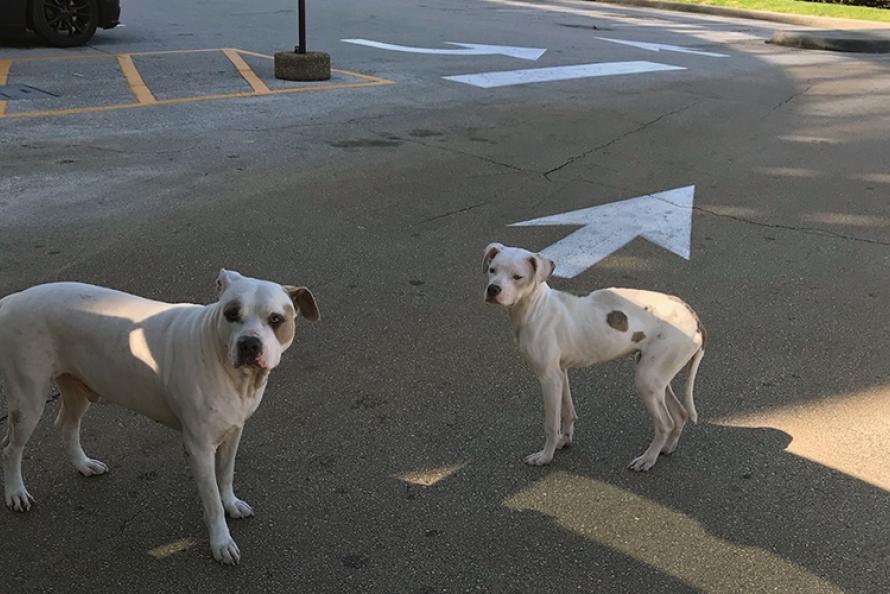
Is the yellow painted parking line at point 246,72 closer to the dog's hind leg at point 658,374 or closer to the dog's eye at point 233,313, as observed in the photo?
the dog's hind leg at point 658,374

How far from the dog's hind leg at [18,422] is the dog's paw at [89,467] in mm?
234

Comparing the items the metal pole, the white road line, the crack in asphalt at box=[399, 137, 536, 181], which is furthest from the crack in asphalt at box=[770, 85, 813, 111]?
the metal pole

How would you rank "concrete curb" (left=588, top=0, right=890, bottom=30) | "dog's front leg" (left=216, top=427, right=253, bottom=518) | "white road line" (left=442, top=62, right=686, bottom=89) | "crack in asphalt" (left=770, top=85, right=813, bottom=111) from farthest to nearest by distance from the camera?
"concrete curb" (left=588, top=0, right=890, bottom=30) < "white road line" (left=442, top=62, right=686, bottom=89) < "crack in asphalt" (left=770, top=85, right=813, bottom=111) < "dog's front leg" (left=216, top=427, right=253, bottom=518)

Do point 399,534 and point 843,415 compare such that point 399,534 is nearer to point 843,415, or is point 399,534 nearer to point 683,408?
point 683,408

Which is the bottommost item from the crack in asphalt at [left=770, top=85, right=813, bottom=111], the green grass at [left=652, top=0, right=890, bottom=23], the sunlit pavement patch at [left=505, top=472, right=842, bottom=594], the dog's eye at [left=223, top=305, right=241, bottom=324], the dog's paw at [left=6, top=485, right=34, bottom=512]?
the sunlit pavement patch at [left=505, top=472, right=842, bottom=594]

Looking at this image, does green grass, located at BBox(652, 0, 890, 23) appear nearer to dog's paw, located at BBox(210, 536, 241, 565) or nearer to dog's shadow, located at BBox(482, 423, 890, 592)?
dog's shadow, located at BBox(482, 423, 890, 592)

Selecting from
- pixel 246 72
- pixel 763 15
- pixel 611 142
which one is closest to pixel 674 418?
pixel 611 142

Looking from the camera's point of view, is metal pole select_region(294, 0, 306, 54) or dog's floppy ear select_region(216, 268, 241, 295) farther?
metal pole select_region(294, 0, 306, 54)

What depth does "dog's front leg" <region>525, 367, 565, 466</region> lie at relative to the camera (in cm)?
356

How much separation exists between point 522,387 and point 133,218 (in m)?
3.48

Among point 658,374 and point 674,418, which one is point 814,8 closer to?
point 674,418

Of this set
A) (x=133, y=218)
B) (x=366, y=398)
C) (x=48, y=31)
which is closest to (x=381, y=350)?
(x=366, y=398)

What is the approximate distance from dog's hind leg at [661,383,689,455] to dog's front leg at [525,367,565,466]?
50 centimetres

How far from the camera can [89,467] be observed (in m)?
3.46
